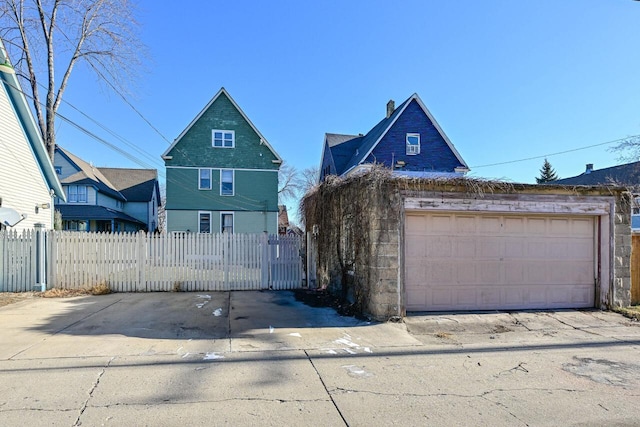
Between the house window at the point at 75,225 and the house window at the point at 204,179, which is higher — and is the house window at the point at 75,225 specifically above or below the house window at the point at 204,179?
below

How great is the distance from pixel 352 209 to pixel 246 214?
15.3 m

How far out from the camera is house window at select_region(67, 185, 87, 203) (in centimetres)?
2734

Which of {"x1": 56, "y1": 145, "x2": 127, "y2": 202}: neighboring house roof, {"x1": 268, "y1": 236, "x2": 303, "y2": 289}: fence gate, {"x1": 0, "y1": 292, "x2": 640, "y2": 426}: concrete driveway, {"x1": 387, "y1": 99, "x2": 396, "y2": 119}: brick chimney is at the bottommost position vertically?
{"x1": 0, "y1": 292, "x2": 640, "y2": 426}: concrete driveway

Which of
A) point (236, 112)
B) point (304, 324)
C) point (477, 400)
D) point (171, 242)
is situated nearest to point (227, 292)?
point (171, 242)

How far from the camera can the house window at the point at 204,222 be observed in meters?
22.1

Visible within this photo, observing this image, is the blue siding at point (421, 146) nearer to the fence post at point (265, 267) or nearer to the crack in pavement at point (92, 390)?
the fence post at point (265, 267)

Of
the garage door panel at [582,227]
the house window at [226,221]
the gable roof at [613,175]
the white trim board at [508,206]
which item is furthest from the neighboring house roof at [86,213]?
the gable roof at [613,175]

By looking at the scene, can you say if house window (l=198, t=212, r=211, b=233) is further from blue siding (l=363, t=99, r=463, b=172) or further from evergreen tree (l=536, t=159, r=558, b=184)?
evergreen tree (l=536, t=159, r=558, b=184)

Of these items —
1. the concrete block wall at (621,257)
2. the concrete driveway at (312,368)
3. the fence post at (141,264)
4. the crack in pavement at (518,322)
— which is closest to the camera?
the concrete driveway at (312,368)

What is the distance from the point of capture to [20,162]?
38.8 ft

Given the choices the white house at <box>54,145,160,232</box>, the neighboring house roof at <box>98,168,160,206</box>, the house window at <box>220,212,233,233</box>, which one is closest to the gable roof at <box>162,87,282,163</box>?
the house window at <box>220,212,233,233</box>

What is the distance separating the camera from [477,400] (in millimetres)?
3807

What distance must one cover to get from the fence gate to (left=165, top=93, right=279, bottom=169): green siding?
13.0 meters

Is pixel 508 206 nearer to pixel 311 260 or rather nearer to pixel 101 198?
pixel 311 260
